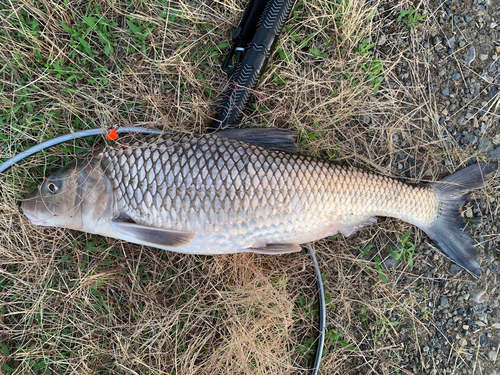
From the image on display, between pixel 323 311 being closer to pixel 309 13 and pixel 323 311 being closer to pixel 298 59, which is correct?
pixel 298 59

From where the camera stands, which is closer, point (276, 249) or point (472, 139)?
point (276, 249)

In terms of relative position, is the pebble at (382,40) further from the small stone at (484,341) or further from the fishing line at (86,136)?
the small stone at (484,341)

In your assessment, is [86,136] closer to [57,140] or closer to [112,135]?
[57,140]

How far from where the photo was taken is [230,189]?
73.8 inches

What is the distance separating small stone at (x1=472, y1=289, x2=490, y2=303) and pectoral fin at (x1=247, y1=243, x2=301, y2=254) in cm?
145

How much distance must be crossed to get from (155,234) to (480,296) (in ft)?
7.73

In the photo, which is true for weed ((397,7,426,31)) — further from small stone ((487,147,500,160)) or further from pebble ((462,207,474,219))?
pebble ((462,207,474,219))

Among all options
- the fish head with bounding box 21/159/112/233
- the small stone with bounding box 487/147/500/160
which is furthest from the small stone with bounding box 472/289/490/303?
the fish head with bounding box 21/159/112/233

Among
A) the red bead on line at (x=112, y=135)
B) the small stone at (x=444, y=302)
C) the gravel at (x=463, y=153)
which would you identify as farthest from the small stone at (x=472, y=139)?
the red bead on line at (x=112, y=135)

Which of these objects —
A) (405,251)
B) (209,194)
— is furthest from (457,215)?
(209,194)

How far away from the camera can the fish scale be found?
1857 millimetres

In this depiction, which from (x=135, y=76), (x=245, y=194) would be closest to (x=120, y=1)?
(x=135, y=76)

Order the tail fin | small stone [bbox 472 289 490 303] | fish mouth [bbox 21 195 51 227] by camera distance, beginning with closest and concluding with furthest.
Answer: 1. fish mouth [bbox 21 195 51 227]
2. the tail fin
3. small stone [bbox 472 289 490 303]

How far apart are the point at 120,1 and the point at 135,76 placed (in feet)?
1.81
